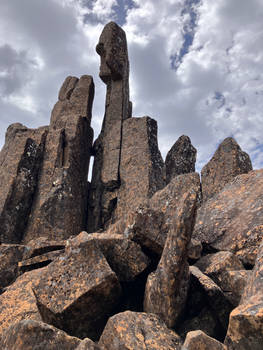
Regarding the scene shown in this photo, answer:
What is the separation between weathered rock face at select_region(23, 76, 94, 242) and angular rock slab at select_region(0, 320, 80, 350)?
21.7ft

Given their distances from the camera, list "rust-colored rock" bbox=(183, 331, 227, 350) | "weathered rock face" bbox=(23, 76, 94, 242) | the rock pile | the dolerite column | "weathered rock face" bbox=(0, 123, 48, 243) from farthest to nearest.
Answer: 1. the dolerite column
2. "weathered rock face" bbox=(23, 76, 94, 242)
3. "weathered rock face" bbox=(0, 123, 48, 243)
4. the rock pile
5. "rust-colored rock" bbox=(183, 331, 227, 350)

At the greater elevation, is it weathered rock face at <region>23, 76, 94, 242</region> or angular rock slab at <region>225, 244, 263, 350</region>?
weathered rock face at <region>23, 76, 94, 242</region>

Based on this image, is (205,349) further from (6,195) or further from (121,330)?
(6,195)

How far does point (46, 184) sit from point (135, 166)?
10.1 ft

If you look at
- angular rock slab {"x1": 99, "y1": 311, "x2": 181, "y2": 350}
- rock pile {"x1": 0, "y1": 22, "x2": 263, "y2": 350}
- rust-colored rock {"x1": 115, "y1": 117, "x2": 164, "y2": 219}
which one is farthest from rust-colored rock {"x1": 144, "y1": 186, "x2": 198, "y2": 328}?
rust-colored rock {"x1": 115, "y1": 117, "x2": 164, "y2": 219}

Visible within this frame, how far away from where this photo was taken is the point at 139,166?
10.2m

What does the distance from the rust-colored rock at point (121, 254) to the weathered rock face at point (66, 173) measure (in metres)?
5.53

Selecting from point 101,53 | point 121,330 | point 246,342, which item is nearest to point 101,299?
point 121,330

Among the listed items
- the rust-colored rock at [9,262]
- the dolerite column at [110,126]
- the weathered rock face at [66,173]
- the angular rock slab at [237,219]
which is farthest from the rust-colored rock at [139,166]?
the rust-colored rock at [9,262]

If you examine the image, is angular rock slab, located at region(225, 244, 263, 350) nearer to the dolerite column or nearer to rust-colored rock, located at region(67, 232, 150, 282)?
rust-colored rock, located at region(67, 232, 150, 282)

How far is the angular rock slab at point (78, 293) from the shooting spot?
3.49 m

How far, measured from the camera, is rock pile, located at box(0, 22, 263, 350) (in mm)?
2955

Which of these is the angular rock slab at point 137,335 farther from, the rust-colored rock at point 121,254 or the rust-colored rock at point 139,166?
the rust-colored rock at point 139,166

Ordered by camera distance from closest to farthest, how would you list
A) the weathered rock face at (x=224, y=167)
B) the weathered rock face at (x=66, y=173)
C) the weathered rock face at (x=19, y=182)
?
1. the weathered rock face at (x=224, y=167)
2. the weathered rock face at (x=19, y=182)
3. the weathered rock face at (x=66, y=173)
